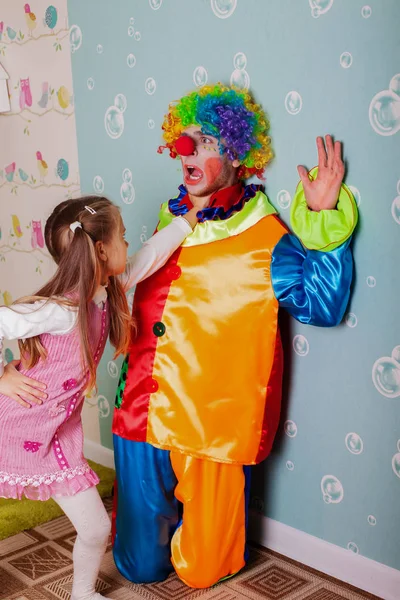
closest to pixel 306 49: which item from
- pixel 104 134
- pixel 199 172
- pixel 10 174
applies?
pixel 199 172

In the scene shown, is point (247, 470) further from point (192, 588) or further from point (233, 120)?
point (233, 120)

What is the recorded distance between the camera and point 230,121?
1642mm

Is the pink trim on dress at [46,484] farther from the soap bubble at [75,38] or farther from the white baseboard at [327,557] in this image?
the soap bubble at [75,38]

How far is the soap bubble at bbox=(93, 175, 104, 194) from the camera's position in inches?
89.0

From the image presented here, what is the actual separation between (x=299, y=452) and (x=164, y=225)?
0.67m

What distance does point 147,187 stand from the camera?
6.84 ft

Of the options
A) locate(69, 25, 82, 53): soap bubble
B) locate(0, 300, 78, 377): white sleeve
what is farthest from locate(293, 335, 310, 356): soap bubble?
locate(69, 25, 82, 53): soap bubble

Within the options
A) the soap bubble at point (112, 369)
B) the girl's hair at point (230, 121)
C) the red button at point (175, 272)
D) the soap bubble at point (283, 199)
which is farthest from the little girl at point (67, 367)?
the soap bubble at point (112, 369)

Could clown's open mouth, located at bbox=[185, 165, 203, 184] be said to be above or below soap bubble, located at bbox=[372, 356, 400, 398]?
above

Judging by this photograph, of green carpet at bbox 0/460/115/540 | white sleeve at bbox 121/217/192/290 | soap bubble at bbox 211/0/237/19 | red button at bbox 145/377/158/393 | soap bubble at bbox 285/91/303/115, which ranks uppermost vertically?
soap bubble at bbox 211/0/237/19

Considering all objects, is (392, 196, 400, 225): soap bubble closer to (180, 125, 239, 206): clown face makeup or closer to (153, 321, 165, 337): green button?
(180, 125, 239, 206): clown face makeup

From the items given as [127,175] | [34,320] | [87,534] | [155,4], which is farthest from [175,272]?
[155,4]

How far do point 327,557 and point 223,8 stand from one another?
137cm

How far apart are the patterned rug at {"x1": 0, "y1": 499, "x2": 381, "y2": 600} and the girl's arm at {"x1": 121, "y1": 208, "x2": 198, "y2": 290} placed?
2.44ft
